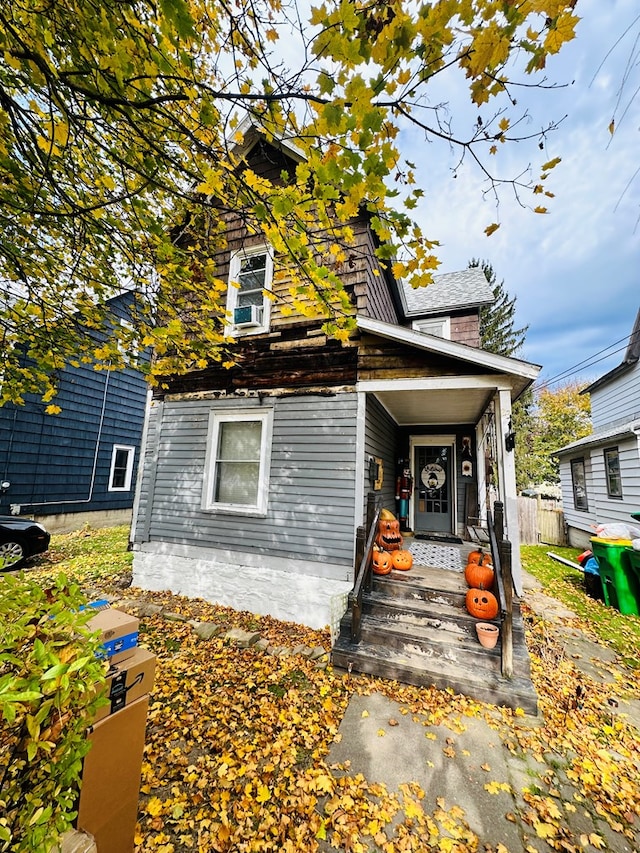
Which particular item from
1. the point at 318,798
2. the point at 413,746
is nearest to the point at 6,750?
the point at 318,798

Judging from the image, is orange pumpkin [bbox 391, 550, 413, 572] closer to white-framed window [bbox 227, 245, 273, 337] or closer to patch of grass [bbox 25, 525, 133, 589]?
white-framed window [bbox 227, 245, 273, 337]

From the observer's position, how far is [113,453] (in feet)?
39.0

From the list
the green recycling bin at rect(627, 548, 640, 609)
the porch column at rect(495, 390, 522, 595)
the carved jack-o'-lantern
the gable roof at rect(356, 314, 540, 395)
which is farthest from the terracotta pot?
the green recycling bin at rect(627, 548, 640, 609)

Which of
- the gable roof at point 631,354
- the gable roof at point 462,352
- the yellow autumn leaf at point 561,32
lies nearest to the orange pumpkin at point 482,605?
the gable roof at point 462,352

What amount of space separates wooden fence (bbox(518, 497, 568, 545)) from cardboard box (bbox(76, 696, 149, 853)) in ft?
42.8

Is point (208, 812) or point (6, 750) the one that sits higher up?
point (6, 750)

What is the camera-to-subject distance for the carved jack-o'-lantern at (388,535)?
5.37 meters

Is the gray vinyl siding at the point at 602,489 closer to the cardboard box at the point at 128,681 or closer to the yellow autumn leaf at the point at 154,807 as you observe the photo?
the yellow autumn leaf at the point at 154,807

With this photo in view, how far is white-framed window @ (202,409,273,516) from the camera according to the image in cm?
574

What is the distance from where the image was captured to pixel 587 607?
6.03 m

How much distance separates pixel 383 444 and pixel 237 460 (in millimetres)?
2957

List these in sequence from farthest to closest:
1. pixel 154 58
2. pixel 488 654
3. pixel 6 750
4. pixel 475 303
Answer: pixel 475 303 < pixel 488 654 < pixel 154 58 < pixel 6 750

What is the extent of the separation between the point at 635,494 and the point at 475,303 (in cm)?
624

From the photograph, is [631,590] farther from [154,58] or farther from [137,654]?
[154,58]
